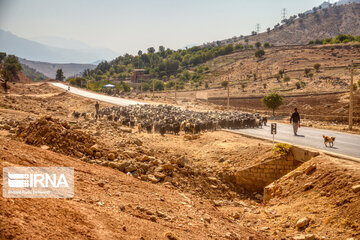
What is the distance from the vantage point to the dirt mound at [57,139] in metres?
11.4

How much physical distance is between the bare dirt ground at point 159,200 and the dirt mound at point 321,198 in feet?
0.10

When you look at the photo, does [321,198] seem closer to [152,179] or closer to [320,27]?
[152,179]

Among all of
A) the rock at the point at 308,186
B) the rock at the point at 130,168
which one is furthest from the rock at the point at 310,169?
the rock at the point at 130,168

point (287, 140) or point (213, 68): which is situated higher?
point (213, 68)

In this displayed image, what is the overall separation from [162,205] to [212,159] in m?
7.44

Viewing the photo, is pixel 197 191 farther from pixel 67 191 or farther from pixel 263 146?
pixel 67 191

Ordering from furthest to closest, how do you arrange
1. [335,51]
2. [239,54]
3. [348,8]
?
[348,8], [239,54], [335,51]

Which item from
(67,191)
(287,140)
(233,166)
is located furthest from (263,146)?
(67,191)

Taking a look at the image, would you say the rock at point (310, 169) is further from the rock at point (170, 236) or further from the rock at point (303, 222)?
the rock at point (170, 236)

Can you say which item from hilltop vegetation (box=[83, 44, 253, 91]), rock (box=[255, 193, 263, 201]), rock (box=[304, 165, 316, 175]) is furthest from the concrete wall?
hilltop vegetation (box=[83, 44, 253, 91])

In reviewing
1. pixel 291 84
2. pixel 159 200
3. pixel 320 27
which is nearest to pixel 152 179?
pixel 159 200

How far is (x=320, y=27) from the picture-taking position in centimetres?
18225

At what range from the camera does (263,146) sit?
1521 cm

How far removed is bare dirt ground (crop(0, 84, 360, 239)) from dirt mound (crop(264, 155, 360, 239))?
0.03m
